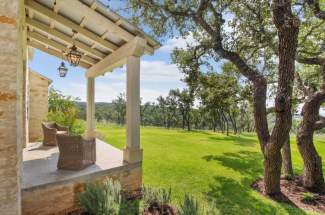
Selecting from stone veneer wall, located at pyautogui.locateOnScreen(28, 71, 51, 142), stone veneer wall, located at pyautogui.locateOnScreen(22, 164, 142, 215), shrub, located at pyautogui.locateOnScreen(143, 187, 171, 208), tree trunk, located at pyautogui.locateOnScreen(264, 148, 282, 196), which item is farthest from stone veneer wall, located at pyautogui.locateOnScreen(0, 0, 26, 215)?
stone veneer wall, located at pyautogui.locateOnScreen(28, 71, 51, 142)

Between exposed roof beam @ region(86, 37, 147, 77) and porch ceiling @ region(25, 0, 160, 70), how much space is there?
0.16 ft

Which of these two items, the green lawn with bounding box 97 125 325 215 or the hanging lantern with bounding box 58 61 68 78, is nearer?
the green lawn with bounding box 97 125 325 215

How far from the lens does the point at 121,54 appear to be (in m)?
5.88

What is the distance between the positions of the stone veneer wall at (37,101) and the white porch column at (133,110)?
743 cm

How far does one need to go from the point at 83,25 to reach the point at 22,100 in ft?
7.85

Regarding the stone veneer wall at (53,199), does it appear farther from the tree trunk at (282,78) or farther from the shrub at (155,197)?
the tree trunk at (282,78)

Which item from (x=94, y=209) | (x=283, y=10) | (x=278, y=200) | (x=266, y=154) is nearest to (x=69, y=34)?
(x=94, y=209)

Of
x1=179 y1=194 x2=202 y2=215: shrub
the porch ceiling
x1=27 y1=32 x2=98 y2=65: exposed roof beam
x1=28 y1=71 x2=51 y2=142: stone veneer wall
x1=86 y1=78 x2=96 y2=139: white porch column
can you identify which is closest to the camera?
x1=179 y1=194 x2=202 y2=215: shrub

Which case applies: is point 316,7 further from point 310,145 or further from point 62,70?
point 62,70

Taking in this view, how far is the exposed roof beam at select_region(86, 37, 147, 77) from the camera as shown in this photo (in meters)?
5.28

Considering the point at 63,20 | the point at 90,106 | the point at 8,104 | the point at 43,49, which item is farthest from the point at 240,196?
the point at 43,49

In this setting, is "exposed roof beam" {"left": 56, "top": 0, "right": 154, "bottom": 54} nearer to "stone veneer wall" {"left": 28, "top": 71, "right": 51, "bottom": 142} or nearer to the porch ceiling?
the porch ceiling

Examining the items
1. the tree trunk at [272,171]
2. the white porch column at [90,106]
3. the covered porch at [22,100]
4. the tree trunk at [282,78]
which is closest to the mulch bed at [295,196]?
the tree trunk at [272,171]

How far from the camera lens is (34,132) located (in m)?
10.8
